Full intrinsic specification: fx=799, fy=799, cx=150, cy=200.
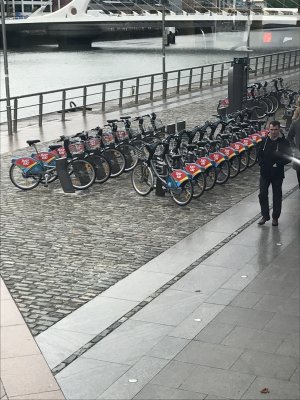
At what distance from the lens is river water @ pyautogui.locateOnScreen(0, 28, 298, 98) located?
42.0m

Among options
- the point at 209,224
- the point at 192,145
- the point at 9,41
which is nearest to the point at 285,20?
the point at 192,145

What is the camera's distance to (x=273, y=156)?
408 inches

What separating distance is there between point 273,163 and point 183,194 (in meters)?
2.11

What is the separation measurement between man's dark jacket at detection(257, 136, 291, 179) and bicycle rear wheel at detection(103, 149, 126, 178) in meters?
3.99

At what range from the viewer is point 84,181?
43.4 ft

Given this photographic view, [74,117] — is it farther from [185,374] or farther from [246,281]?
[185,374]

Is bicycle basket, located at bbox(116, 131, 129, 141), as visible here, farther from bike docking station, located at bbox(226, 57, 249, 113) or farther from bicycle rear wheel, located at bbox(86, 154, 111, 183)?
bike docking station, located at bbox(226, 57, 249, 113)

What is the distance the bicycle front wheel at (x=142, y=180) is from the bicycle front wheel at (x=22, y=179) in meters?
1.68

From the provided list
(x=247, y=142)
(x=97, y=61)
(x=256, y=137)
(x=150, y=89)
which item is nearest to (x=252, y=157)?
(x=256, y=137)

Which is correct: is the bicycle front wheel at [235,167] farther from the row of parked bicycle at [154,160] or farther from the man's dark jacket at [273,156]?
the man's dark jacket at [273,156]

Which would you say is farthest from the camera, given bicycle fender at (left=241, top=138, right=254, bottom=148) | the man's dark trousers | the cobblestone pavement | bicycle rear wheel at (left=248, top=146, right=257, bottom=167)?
bicycle rear wheel at (left=248, top=146, right=257, bottom=167)

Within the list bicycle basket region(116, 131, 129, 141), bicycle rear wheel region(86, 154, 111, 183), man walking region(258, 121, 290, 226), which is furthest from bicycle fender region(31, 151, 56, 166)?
man walking region(258, 121, 290, 226)

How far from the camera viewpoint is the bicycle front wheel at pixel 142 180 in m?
12.7

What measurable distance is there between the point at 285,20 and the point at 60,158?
9.63 metres
